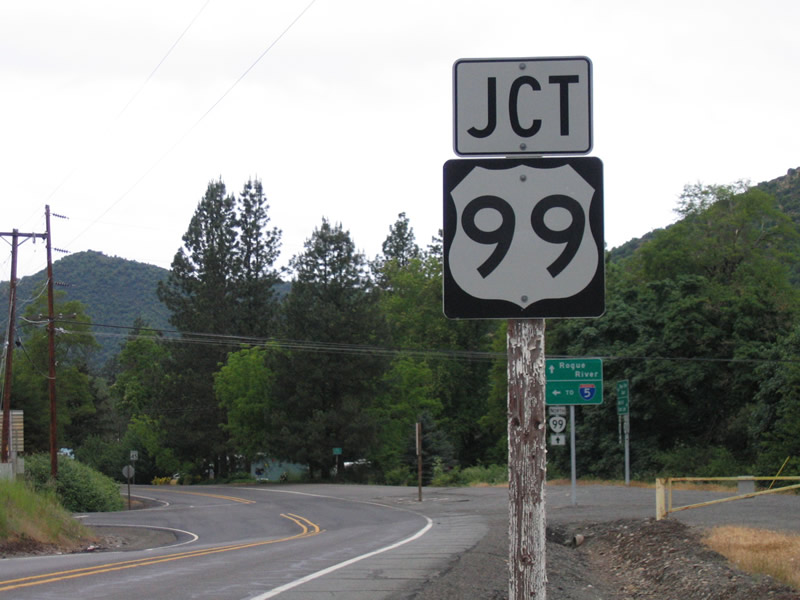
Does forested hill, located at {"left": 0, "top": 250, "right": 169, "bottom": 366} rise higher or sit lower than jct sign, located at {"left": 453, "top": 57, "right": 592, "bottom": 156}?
higher

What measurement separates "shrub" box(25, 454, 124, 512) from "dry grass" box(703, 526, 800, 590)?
3113 cm

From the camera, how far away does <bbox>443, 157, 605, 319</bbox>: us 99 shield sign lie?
369cm

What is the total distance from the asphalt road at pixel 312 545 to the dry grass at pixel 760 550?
8.34 ft

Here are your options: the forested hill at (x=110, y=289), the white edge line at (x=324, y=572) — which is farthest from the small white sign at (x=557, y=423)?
the forested hill at (x=110, y=289)

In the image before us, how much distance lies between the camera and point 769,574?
38.4 feet

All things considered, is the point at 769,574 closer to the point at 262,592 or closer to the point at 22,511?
the point at 262,592

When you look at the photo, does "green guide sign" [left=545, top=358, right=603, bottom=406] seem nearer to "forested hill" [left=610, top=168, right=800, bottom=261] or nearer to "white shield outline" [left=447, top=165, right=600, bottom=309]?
"white shield outline" [left=447, top=165, right=600, bottom=309]

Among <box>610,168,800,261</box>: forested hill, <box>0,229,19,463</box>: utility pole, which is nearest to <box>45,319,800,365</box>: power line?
<box>0,229,19,463</box>: utility pole

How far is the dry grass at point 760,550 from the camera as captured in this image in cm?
1172

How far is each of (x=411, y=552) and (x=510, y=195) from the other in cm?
1282

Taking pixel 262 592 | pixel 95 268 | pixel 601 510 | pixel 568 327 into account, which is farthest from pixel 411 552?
pixel 95 268

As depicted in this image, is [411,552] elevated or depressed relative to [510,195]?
depressed

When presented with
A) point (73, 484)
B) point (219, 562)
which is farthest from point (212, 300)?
point (219, 562)

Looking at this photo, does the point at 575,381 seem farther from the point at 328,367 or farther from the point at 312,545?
the point at 328,367
